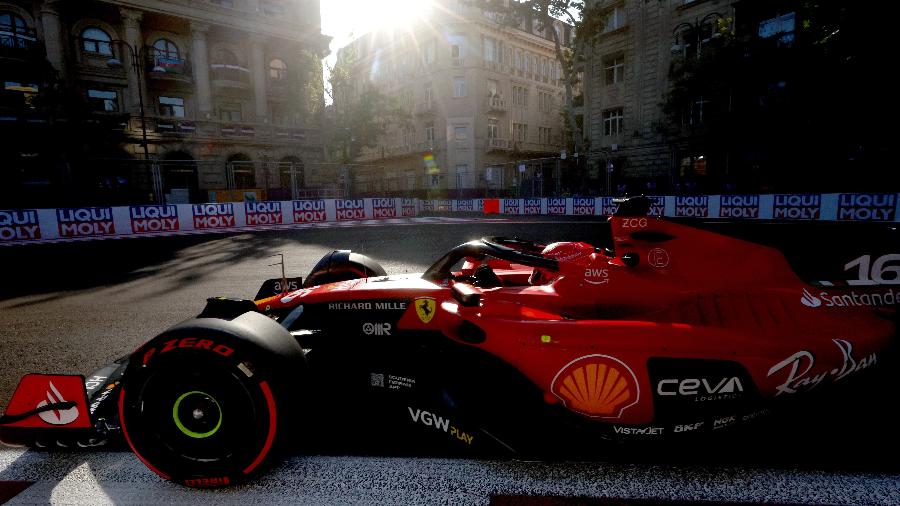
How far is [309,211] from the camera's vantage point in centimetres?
2225

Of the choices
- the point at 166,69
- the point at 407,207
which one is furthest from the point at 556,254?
the point at 166,69

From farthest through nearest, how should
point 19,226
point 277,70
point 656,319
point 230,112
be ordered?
1. point 277,70
2. point 230,112
3. point 19,226
4. point 656,319

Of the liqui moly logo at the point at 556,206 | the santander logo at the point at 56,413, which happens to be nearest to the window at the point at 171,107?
the liqui moly logo at the point at 556,206

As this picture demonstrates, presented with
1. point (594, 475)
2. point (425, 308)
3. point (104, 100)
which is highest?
point (104, 100)

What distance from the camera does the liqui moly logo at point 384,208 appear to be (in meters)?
24.8

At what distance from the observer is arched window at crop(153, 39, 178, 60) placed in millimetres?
32812

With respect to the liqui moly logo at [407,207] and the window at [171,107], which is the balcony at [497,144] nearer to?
the liqui moly logo at [407,207]

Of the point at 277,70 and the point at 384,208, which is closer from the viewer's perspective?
the point at 384,208

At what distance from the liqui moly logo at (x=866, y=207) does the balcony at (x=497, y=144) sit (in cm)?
2922

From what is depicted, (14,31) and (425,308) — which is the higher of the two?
(14,31)

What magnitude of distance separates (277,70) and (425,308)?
4129 centimetres

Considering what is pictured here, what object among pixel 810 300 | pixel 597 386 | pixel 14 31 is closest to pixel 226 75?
pixel 14 31

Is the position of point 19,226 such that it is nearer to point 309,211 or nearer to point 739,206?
point 309,211

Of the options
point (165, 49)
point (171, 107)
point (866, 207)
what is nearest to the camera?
point (866, 207)
